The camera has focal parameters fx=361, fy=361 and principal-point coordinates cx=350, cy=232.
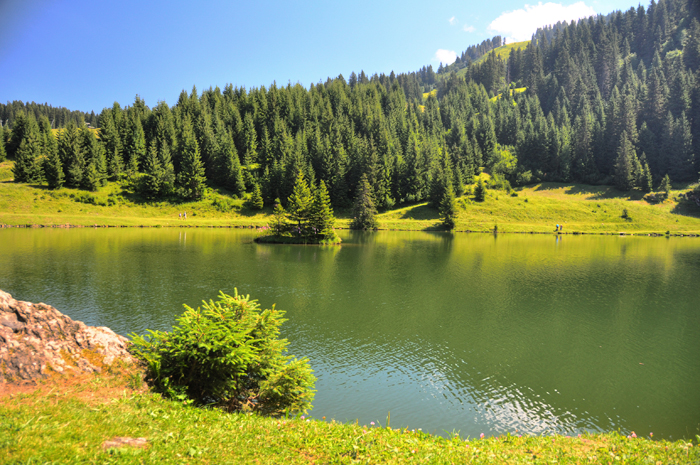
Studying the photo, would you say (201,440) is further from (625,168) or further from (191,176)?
(625,168)

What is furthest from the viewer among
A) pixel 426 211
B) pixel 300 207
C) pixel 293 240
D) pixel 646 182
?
pixel 646 182

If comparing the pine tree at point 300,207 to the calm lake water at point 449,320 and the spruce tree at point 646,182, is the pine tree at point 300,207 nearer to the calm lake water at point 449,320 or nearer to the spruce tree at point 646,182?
the calm lake water at point 449,320

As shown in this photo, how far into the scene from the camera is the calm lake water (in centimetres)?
1306

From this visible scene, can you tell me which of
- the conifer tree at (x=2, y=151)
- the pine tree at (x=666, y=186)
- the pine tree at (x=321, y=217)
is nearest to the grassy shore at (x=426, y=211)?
the pine tree at (x=666, y=186)

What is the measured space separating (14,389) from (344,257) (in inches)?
1588

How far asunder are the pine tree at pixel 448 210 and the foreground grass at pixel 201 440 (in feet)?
266

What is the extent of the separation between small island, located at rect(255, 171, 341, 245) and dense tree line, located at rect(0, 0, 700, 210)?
24.4 m

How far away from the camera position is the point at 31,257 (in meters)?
36.5

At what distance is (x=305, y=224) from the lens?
6550 centimetres

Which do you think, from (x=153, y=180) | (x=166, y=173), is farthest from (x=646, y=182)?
(x=153, y=180)

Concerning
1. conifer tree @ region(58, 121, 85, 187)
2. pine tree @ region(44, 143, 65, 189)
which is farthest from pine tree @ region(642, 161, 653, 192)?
pine tree @ region(44, 143, 65, 189)

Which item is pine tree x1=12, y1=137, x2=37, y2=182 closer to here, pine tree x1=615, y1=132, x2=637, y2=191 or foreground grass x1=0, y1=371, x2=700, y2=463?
foreground grass x1=0, y1=371, x2=700, y2=463

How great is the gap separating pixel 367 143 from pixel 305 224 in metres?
55.8

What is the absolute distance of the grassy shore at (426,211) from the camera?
8055cm
